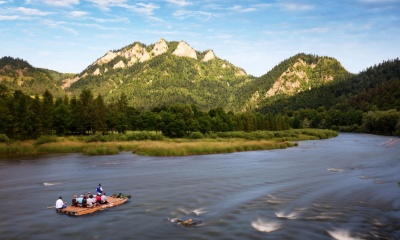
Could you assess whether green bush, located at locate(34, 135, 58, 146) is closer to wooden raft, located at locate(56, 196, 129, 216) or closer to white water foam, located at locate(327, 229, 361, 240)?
wooden raft, located at locate(56, 196, 129, 216)

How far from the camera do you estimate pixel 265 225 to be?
107 feet

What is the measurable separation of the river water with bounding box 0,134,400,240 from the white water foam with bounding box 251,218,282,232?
0.30 ft

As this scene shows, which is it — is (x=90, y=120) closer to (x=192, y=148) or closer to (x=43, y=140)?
(x=43, y=140)

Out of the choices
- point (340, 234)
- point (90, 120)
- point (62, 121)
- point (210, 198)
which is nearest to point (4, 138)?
point (62, 121)

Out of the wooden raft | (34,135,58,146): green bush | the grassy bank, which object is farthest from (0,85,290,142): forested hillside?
the wooden raft

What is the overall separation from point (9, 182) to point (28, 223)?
2207cm

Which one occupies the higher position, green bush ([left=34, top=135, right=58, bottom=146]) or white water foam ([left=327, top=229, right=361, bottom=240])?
green bush ([left=34, top=135, right=58, bottom=146])

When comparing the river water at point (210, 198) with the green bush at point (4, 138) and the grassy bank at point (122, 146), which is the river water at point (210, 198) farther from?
the green bush at point (4, 138)

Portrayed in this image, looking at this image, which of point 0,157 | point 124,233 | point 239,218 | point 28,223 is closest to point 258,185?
point 239,218

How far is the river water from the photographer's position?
3084 centimetres

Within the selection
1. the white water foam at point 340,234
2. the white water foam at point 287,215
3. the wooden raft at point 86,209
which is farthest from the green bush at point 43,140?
the white water foam at point 340,234

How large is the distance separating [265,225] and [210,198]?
37.2ft

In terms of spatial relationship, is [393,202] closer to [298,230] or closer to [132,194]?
[298,230]

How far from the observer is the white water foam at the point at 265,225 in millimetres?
31281
